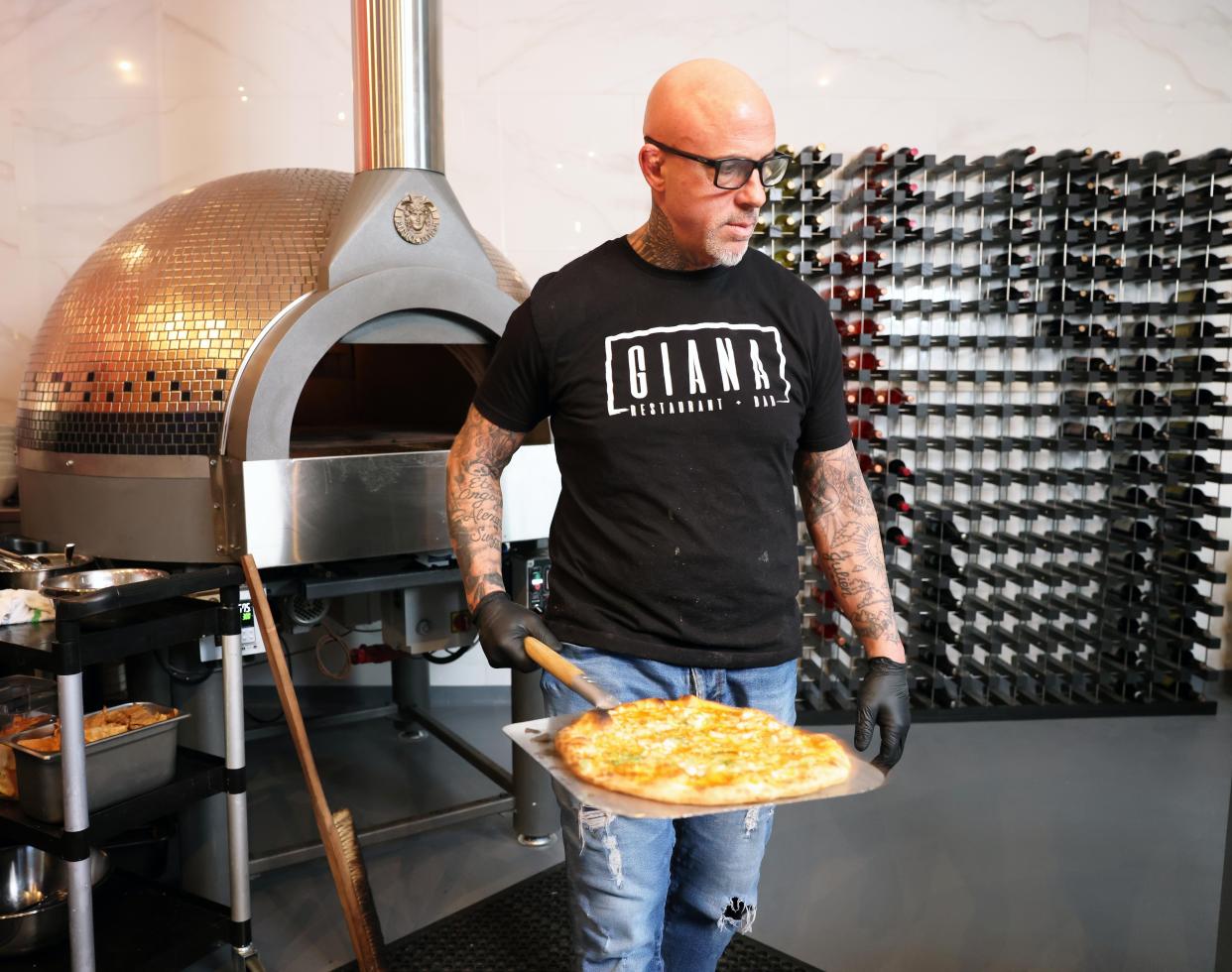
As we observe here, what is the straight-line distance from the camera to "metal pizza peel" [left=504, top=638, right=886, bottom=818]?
1274mm

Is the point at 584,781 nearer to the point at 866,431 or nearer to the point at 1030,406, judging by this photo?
the point at 866,431

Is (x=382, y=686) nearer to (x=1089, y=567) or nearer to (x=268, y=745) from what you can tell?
(x=268, y=745)

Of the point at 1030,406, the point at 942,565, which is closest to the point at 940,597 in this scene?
the point at 942,565

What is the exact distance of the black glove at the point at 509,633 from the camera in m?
1.57

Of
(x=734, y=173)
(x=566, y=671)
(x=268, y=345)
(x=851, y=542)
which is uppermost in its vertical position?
(x=734, y=173)

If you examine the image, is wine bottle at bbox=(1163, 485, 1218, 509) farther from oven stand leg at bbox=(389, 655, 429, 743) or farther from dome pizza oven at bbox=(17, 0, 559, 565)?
oven stand leg at bbox=(389, 655, 429, 743)

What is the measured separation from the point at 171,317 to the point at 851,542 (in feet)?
5.65

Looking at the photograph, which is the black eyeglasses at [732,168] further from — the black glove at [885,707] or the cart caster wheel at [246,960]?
the cart caster wheel at [246,960]

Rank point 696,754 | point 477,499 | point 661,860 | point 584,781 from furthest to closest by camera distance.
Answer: point 477,499, point 661,860, point 696,754, point 584,781

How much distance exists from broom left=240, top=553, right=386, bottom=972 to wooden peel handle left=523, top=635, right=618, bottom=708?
35.2 inches

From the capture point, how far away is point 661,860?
1.59 metres

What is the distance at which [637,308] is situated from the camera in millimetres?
1639

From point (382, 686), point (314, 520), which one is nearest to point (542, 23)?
point (314, 520)

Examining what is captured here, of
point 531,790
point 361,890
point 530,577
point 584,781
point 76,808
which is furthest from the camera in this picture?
point 531,790
